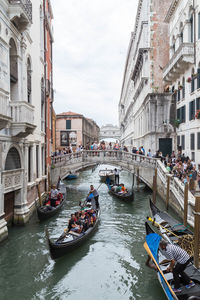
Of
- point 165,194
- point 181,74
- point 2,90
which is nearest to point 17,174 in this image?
point 2,90

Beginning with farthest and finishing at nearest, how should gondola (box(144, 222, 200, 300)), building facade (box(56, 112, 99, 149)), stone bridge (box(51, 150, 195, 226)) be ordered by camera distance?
building facade (box(56, 112, 99, 149)), stone bridge (box(51, 150, 195, 226)), gondola (box(144, 222, 200, 300))

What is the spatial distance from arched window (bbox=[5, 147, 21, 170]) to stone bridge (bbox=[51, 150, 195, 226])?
583 centimetres

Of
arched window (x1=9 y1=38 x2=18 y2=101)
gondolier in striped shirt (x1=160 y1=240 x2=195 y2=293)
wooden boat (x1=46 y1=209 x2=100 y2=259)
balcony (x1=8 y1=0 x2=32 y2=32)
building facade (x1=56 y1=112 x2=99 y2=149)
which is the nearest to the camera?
gondolier in striped shirt (x1=160 y1=240 x2=195 y2=293)

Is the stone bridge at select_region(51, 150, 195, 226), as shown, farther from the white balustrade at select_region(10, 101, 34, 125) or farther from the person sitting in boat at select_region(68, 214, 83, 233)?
the white balustrade at select_region(10, 101, 34, 125)

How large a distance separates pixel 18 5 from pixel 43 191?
8.12 m

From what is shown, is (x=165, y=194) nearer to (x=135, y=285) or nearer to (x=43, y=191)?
(x=43, y=191)

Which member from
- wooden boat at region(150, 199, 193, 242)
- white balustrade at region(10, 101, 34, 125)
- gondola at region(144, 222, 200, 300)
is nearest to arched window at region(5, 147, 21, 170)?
white balustrade at region(10, 101, 34, 125)

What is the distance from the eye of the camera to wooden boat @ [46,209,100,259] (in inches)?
263

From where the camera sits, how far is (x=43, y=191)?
42.7ft

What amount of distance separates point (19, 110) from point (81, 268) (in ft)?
15.4

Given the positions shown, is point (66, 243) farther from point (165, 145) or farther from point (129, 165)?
point (165, 145)

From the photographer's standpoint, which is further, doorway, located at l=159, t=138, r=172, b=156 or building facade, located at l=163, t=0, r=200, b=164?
doorway, located at l=159, t=138, r=172, b=156

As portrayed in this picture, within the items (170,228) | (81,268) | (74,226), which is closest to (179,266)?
(81,268)

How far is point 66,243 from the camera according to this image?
23.1ft
